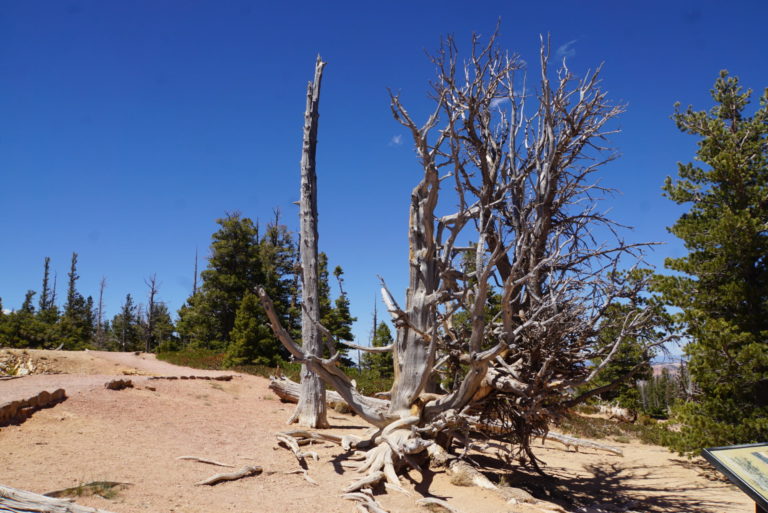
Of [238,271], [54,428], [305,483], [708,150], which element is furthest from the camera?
[238,271]

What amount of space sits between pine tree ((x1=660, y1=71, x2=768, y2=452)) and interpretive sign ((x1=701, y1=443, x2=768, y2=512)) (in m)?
5.60

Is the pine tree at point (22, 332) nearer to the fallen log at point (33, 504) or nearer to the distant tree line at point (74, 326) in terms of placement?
the distant tree line at point (74, 326)

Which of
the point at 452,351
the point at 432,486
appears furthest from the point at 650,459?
the point at 432,486

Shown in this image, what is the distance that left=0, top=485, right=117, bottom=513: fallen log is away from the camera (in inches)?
149

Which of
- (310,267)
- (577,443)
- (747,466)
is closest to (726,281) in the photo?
(577,443)

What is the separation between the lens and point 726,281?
10.5 meters

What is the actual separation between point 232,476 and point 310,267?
523 cm

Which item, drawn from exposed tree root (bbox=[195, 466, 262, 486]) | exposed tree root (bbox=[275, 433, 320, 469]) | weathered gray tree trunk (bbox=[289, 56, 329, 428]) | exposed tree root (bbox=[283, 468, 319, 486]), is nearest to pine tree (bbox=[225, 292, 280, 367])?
weathered gray tree trunk (bbox=[289, 56, 329, 428])

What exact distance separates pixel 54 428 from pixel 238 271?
25.2 metres

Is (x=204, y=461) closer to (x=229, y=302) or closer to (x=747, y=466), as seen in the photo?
(x=747, y=466)

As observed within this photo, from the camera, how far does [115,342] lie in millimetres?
39406

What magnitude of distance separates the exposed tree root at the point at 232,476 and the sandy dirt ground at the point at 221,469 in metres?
0.10

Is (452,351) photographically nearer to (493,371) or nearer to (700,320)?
(493,371)

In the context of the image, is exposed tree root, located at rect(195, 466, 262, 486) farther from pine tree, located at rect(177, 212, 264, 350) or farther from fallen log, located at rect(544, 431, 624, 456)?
pine tree, located at rect(177, 212, 264, 350)
